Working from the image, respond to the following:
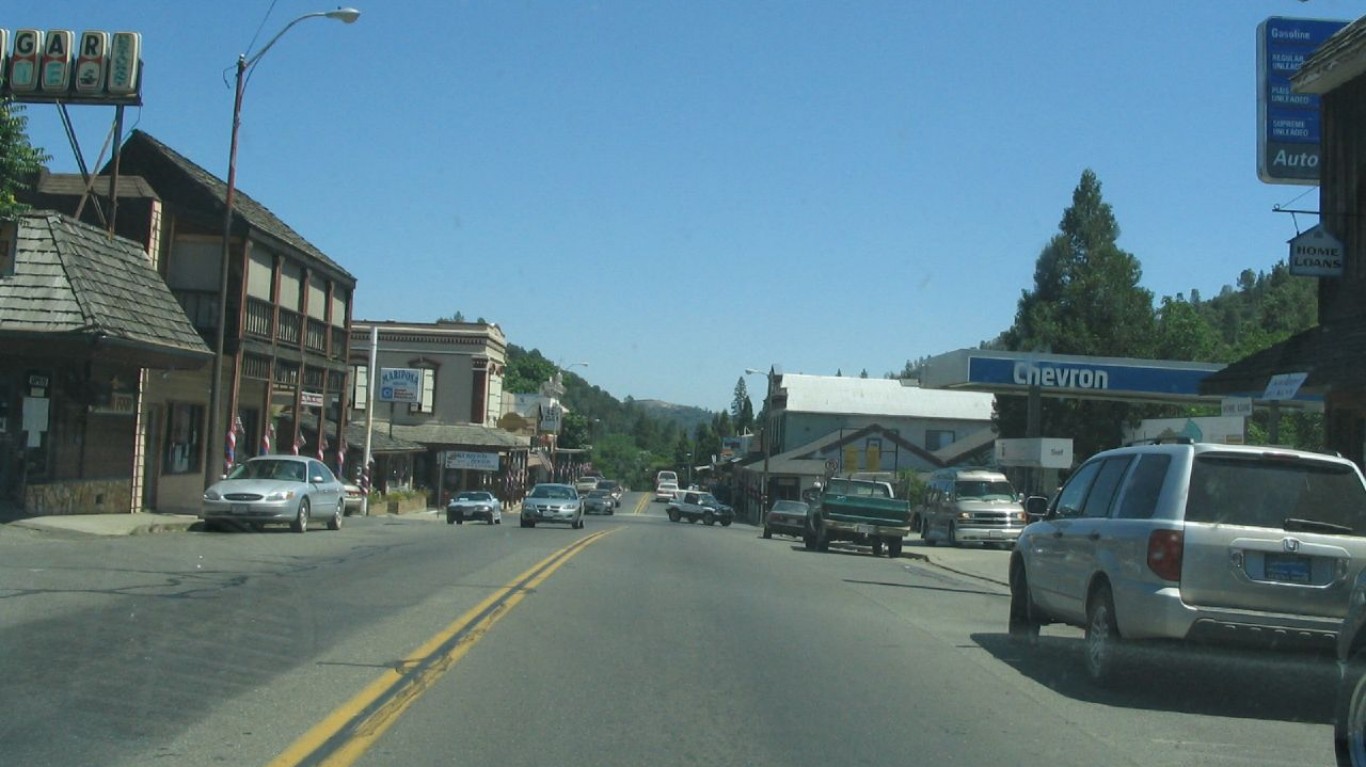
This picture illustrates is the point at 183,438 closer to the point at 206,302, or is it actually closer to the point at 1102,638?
the point at 206,302

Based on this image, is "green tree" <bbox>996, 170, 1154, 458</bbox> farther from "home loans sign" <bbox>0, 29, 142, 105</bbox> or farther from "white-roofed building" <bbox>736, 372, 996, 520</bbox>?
"home loans sign" <bbox>0, 29, 142, 105</bbox>

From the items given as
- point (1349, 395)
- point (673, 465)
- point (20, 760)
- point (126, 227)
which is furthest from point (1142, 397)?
point (673, 465)

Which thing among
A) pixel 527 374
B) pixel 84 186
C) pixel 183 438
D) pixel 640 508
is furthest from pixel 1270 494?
pixel 527 374

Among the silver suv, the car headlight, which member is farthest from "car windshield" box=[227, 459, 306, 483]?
the car headlight

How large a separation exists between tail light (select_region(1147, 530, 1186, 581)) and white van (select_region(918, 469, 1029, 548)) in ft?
82.0

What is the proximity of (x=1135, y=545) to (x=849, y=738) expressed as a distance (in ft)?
9.73

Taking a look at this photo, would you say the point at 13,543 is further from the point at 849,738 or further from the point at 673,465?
the point at 673,465

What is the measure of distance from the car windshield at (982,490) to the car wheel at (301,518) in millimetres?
17548

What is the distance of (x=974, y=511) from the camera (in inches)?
1359

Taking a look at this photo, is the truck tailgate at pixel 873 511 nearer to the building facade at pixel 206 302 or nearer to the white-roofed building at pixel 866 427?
the building facade at pixel 206 302

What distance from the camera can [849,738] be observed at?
8.06 metres

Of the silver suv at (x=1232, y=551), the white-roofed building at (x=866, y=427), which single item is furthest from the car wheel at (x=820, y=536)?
the white-roofed building at (x=866, y=427)

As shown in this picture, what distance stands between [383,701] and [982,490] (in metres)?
28.6

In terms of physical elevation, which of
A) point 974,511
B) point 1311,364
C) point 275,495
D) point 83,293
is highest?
point 83,293
